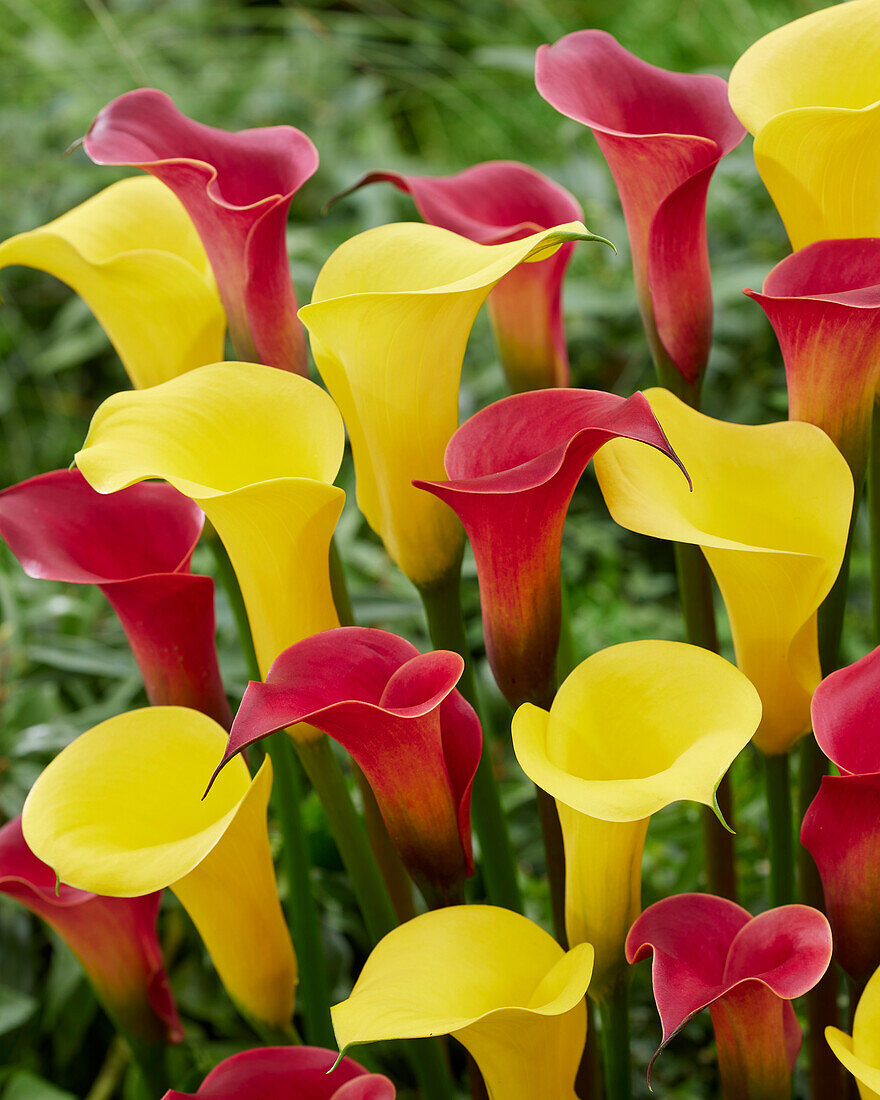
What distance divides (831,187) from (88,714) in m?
0.47

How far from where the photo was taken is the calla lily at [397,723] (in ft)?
0.70

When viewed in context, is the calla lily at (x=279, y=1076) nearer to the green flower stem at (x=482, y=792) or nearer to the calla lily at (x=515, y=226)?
the green flower stem at (x=482, y=792)

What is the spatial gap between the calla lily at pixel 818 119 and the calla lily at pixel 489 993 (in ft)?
0.65

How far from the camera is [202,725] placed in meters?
0.27

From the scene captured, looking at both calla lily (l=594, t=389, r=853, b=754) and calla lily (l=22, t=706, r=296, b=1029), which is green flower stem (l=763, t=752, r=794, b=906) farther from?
calla lily (l=22, t=706, r=296, b=1029)

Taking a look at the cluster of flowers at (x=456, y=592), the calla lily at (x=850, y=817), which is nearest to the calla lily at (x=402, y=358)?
the cluster of flowers at (x=456, y=592)

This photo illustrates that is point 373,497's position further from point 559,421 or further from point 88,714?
point 88,714

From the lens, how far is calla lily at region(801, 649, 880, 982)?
223 mm

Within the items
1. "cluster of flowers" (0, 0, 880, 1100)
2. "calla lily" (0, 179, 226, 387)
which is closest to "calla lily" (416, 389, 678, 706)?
"cluster of flowers" (0, 0, 880, 1100)

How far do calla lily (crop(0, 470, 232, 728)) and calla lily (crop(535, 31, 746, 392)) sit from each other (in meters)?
0.15

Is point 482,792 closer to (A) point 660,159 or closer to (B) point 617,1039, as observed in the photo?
(B) point 617,1039

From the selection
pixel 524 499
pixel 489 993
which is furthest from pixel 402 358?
pixel 489 993

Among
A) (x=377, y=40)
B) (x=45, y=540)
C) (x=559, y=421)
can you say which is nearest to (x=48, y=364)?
(x=377, y=40)

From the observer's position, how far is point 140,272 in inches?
11.7
